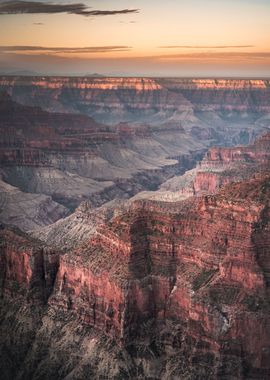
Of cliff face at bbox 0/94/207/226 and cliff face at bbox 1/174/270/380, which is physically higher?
cliff face at bbox 1/174/270/380

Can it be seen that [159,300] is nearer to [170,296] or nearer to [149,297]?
[149,297]

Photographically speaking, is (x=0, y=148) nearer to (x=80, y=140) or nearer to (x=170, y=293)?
(x=80, y=140)

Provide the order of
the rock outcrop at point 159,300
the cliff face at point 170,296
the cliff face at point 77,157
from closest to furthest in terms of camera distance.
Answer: the cliff face at point 170,296
the rock outcrop at point 159,300
the cliff face at point 77,157

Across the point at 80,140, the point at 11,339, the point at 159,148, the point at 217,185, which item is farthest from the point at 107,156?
the point at 11,339

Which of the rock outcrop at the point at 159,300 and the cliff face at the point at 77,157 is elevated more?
the rock outcrop at the point at 159,300

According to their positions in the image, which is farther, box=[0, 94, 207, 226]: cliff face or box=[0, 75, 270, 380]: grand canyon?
box=[0, 94, 207, 226]: cliff face

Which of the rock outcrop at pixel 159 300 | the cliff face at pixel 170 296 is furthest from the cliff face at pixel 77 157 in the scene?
the cliff face at pixel 170 296

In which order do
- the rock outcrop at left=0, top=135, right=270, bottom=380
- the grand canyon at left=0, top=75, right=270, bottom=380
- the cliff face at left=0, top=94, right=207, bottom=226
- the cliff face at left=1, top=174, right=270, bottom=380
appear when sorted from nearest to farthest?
the cliff face at left=1, top=174, right=270, bottom=380 < the rock outcrop at left=0, top=135, right=270, bottom=380 < the grand canyon at left=0, top=75, right=270, bottom=380 < the cliff face at left=0, top=94, right=207, bottom=226

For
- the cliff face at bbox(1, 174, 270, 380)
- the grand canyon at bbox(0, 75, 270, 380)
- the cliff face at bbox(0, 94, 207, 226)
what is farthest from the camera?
the cliff face at bbox(0, 94, 207, 226)

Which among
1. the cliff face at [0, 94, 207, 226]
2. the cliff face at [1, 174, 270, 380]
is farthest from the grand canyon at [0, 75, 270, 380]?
the cliff face at [0, 94, 207, 226]

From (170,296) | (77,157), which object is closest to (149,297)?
Answer: (170,296)

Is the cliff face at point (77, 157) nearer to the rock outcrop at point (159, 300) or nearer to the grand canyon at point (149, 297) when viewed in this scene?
the grand canyon at point (149, 297)

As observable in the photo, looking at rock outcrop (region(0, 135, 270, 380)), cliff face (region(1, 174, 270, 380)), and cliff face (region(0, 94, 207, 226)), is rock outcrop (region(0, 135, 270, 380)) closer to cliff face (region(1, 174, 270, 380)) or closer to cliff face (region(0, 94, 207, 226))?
cliff face (region(1, 174, 270, 380))
